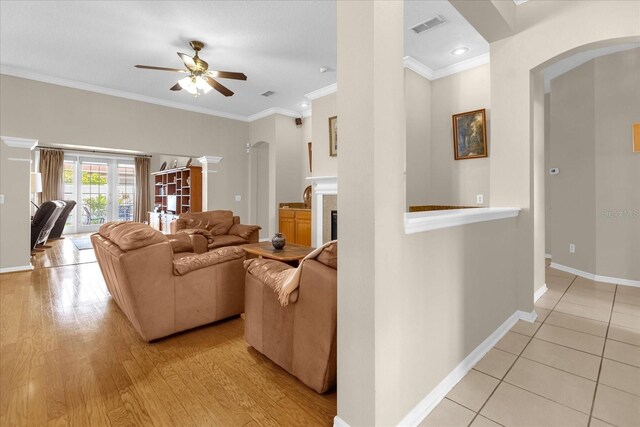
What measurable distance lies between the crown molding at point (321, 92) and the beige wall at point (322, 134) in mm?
52

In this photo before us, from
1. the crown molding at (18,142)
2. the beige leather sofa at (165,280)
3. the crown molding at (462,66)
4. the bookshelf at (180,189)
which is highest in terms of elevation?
the crown molding at (462,66)

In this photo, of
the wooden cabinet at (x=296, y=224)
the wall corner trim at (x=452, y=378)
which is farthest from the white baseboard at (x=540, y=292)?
the wooden cabinet at (x=296, y=224)

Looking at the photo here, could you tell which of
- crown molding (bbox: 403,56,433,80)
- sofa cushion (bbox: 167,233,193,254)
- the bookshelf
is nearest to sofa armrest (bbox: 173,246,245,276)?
sofa cushion (bbox: 167,233,193,254)

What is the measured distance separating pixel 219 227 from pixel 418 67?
4.04 metres

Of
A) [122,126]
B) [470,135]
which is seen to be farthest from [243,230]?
[470,135]

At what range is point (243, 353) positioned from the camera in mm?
2129

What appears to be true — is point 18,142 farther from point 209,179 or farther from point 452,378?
point 452,378

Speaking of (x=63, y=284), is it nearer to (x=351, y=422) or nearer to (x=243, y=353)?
(x=243, y=353)

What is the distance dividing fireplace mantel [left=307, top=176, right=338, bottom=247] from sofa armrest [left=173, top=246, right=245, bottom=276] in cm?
263

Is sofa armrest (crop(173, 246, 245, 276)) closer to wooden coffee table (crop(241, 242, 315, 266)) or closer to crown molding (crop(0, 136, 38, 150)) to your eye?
wooden coffee table (crop(241, 242, 315, 266))

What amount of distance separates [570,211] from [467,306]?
11.5 ft

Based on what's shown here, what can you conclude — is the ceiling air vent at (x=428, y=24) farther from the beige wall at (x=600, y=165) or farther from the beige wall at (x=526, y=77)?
the beige wall at (x=600, y=165)

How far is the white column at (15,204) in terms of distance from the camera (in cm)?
438

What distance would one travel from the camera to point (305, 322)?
1.67 metres
